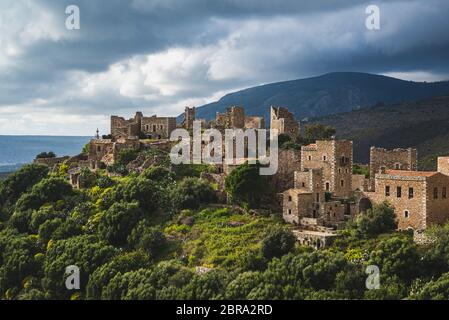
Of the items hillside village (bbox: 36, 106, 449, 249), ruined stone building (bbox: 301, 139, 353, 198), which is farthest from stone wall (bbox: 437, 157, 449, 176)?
ruined stone building (bbox: 301, 139, 353, 198)

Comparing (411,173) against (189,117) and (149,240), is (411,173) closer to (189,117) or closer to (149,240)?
(149,240)

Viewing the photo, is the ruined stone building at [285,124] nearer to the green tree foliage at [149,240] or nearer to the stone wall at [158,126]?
the stone wall at [158,126]

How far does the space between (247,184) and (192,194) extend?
6617 millimetres

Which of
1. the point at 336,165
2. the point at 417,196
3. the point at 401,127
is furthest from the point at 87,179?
the point at 401,127

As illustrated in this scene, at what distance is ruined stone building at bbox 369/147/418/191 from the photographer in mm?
56531

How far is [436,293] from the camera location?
4178 cm

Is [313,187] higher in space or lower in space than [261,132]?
lower

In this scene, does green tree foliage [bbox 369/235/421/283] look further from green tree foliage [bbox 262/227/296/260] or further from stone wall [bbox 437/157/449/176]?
stone wall [bbox 437/157/449/176]

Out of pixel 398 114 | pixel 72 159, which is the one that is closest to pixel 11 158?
pixel 398 114

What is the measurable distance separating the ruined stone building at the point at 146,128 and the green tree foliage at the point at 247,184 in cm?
2424

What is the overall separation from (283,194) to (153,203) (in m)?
13.3

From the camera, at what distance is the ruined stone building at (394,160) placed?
185 feet

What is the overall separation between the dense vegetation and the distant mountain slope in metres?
43.0

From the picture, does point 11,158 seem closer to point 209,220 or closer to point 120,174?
point 120,174
